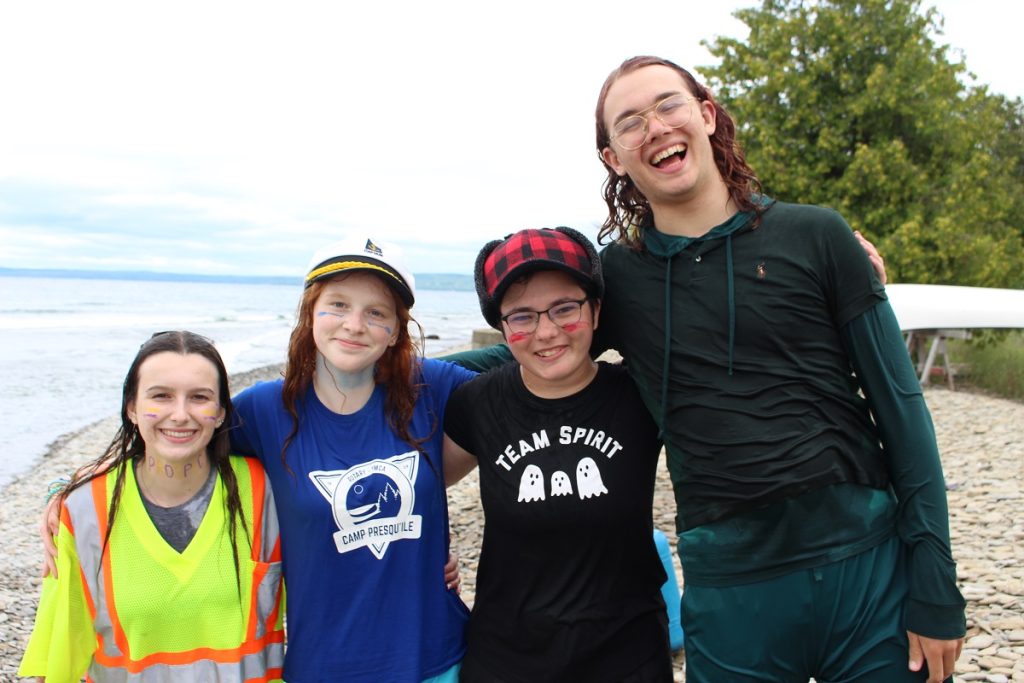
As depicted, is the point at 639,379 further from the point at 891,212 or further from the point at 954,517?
the point at 891,212

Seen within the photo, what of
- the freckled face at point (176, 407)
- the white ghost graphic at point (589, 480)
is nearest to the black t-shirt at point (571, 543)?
the white ghost graphic at point (589, 480)

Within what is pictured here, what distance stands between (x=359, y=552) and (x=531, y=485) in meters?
0.65

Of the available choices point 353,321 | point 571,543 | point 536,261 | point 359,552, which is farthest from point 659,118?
point 359,552

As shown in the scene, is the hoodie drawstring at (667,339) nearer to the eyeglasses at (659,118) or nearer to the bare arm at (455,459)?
A: the eyeglasses at (659,118)

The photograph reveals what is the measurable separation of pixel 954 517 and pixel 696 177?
22.0 feet

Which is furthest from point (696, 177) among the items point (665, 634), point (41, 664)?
point (41, 664)

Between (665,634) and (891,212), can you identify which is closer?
(665,634)

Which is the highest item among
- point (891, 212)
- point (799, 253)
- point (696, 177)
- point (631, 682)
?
point (891, 212)

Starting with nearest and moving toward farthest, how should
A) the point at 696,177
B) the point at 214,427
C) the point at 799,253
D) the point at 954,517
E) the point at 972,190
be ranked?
the point at 799,253, the point at 696,177, the point at 214,427, the point at 954,517, the point at 972,190

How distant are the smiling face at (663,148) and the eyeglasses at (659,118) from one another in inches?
0.4

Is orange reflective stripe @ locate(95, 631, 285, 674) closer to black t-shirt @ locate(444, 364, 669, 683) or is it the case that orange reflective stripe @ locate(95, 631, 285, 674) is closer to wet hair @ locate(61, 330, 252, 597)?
wet hair @ locate(61, 330, 252, 597)

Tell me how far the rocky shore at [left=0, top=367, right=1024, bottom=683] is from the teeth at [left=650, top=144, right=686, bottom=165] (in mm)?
3468

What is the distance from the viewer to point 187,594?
8.96 feet

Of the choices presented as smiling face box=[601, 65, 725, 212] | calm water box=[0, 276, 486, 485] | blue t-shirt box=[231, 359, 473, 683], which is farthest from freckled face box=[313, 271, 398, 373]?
calm water box=[0, 276, 486, 485]
